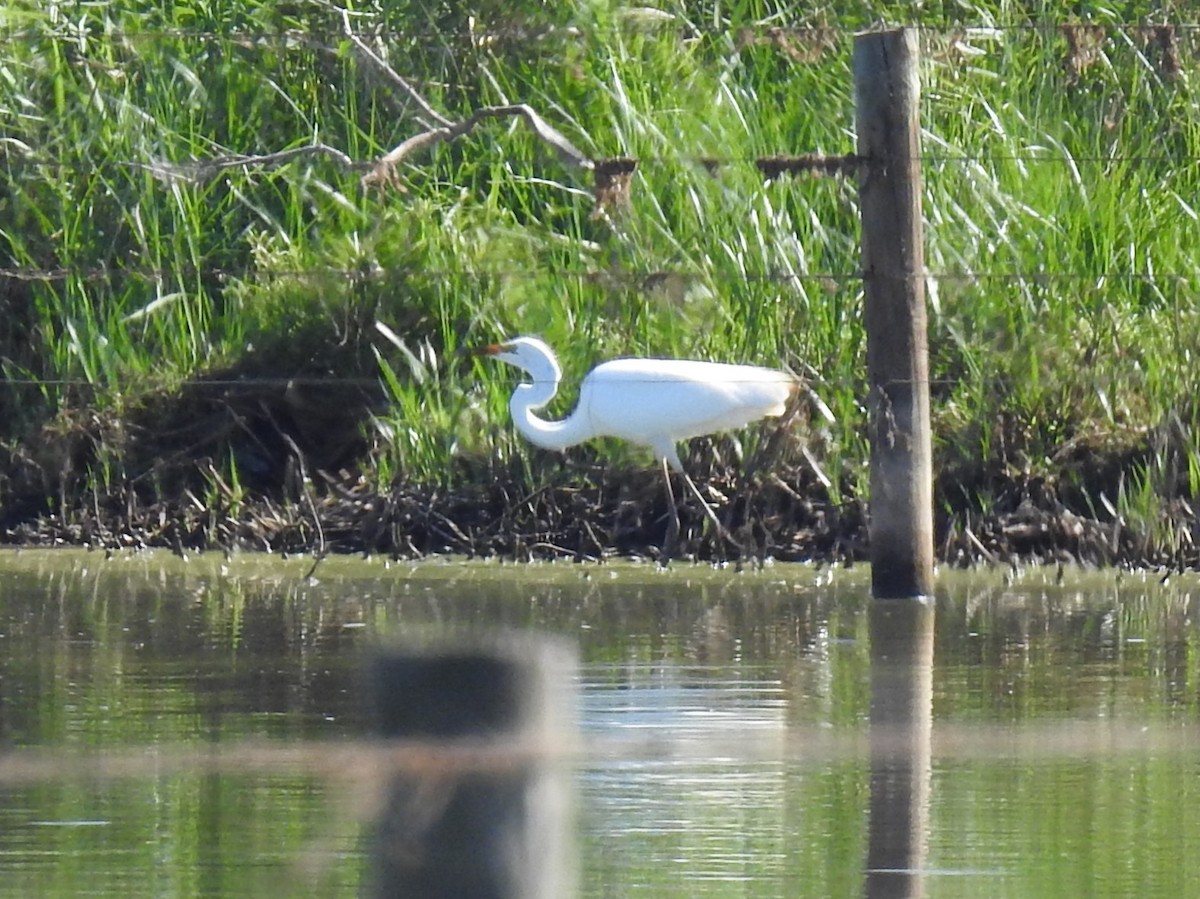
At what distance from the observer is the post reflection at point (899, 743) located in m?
4.37

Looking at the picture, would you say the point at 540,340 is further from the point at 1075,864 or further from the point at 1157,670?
the point at 1075,864

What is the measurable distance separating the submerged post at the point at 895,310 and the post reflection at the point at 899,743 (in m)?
0.22

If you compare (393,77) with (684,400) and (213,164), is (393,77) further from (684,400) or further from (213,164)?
(684,400)

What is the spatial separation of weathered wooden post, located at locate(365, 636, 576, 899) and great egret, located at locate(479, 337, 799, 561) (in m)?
4.47

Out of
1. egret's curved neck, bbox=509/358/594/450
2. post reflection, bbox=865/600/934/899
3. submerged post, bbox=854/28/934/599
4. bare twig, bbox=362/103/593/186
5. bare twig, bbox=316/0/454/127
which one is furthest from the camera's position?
bare twig, bbox=316/0/454/127

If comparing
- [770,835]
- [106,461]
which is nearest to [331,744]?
[770,835]

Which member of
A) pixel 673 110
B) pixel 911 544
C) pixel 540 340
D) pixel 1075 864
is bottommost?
pixel 1075 864

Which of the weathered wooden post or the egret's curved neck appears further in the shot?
the egret's curved neck

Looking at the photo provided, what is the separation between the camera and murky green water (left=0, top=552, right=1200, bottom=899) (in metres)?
4.43

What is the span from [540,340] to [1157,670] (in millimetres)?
3947

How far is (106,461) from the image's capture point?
949 centimetres

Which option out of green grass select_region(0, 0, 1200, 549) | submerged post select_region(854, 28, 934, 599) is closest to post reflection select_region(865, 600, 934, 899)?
submerged post select_region(854, 28, 934, 599)

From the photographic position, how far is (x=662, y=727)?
224 inches

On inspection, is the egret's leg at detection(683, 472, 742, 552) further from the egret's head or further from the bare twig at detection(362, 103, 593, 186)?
the bare twig at detection(362, 103, 593, 186)
